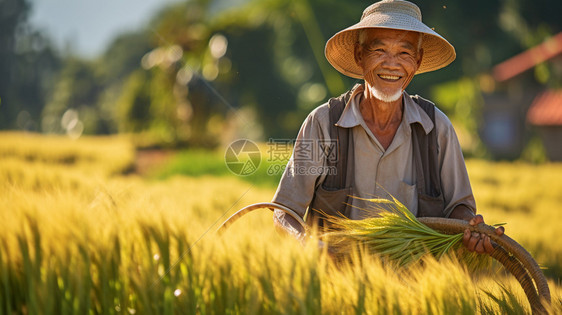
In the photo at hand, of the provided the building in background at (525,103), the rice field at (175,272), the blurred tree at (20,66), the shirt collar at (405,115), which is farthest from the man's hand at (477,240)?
the building in background at (525,103)

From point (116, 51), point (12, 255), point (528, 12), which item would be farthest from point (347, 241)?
point (528, 12)

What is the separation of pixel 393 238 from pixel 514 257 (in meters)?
0.43

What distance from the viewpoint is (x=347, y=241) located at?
181cm

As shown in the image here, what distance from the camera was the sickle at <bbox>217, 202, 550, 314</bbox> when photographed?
1.65 m

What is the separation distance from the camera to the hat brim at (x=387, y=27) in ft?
6.57

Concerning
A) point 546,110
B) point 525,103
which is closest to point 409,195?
point 546,110

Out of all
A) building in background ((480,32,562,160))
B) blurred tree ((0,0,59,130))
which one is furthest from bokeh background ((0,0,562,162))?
blurred tree ((0,0,59,130))

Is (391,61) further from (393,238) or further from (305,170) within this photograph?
(393,238)

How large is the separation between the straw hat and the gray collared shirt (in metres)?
0.17

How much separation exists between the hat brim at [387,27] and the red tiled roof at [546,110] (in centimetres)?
1529

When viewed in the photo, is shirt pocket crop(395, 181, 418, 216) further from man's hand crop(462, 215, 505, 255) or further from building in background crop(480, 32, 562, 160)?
building in background crop(480, 32, 562, 160)

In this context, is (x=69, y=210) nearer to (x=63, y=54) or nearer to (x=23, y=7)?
(x=23, y=7)

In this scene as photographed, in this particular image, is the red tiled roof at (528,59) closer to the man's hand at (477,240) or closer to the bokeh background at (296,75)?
the bokeh background at (296,75)

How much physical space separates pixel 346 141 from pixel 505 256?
2.59 ft
